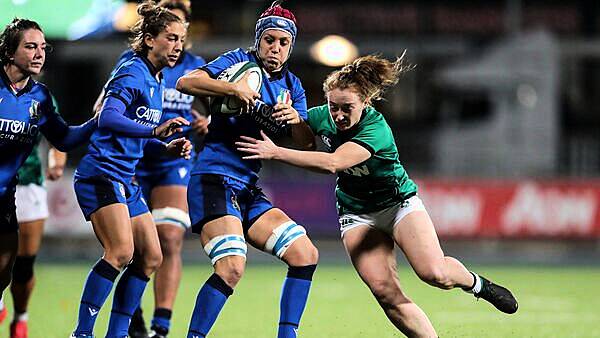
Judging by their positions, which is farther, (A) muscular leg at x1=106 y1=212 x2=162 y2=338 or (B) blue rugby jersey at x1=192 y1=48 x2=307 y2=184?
(A) muscular leg at x1=106 y1=212 x2=162 y2=338

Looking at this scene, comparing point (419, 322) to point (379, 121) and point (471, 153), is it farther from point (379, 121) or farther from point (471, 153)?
point (471, 153)

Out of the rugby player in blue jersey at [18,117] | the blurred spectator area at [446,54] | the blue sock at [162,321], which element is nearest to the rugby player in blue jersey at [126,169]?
the rugby player in blue jersey at [18,117]

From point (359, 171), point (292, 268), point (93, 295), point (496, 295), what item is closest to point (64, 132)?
point (93, 295)

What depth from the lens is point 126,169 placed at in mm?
6609

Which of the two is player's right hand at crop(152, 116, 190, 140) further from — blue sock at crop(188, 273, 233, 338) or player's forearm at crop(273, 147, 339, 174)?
blue sock at crop(188, 273, 233, 338)

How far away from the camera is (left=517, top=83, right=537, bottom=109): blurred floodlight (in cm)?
2131

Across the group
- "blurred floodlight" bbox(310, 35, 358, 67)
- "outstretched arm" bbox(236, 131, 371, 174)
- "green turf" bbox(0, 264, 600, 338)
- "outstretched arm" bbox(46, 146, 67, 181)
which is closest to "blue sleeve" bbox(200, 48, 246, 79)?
"outstretched arm" bbox(236, 131, 371, 174)

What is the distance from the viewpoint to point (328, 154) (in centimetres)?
596

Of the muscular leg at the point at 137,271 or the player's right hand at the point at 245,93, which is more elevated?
the player's right hand at the point at 245,93

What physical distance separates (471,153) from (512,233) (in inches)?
127

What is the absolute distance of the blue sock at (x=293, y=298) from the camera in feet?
20.3

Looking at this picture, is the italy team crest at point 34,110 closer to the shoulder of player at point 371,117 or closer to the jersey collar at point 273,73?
the jersey collar at point 273,73

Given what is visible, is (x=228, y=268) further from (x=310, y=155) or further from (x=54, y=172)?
(x=54, y=172)

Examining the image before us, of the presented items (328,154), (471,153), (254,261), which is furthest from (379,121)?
(471,153)
